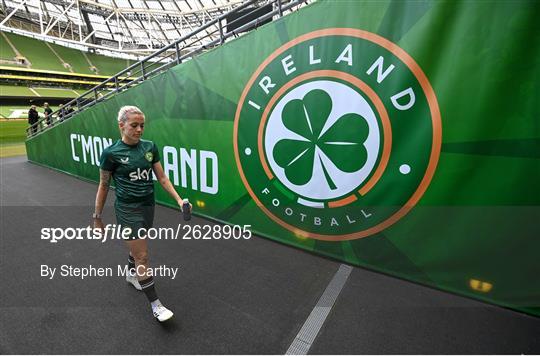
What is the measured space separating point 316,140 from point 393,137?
72cm

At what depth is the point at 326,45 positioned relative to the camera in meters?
2.52

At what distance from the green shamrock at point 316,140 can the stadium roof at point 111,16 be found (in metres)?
23.2

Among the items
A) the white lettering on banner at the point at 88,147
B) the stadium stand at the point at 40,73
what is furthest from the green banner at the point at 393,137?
the stadium stand at the point at 40,73

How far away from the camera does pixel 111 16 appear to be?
26.6m

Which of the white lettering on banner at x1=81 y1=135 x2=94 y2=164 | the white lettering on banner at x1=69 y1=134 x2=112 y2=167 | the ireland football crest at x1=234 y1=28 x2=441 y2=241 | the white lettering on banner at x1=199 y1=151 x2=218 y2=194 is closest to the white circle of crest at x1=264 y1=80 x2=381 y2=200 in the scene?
the ireland football crest at x1=234 y1=28 x2=441 y2=241

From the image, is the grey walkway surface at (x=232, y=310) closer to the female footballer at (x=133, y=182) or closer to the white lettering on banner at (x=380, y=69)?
A: the female footballer at (x=133, y=182)

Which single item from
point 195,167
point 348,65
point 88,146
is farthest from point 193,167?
point 88,146

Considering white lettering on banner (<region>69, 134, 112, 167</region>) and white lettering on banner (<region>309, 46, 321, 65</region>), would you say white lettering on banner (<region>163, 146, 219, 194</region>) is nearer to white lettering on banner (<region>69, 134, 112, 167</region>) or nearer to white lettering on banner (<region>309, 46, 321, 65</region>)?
white lettering on banner (<region>309, 46, 321, 65</region>)

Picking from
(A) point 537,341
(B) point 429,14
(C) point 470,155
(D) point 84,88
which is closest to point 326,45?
(B) point 429,14

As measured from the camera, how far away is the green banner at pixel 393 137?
1.88 metres

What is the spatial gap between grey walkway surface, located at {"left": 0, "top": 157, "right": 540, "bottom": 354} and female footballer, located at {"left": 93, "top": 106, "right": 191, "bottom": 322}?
0.30 meters

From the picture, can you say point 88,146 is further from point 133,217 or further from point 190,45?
point 133,217

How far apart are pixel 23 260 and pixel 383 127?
3.76 metres

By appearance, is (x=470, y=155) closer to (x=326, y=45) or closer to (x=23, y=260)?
(x=326, y=45)
